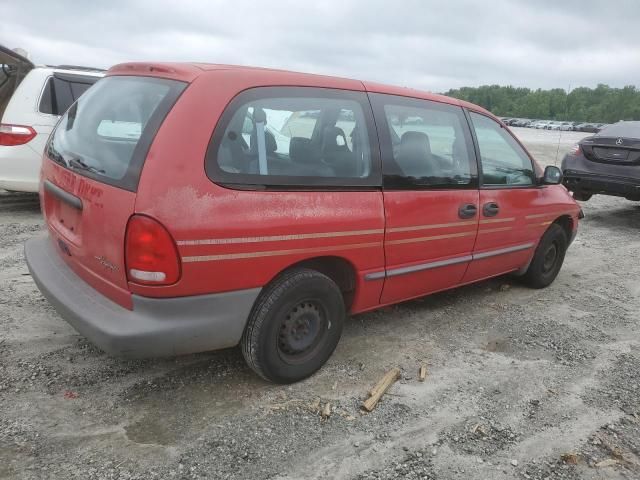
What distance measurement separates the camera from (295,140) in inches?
122

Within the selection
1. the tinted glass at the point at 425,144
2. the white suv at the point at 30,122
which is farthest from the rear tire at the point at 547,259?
the white suv at the point at 30,122

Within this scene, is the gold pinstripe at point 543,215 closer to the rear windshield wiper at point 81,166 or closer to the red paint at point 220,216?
the red paint at point 220,216

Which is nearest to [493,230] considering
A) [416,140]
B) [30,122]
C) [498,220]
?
[498,220]

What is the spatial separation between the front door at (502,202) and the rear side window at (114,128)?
2423 millimetres

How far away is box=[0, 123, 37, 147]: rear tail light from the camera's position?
6176 millimetres

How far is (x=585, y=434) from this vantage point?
9.27ft

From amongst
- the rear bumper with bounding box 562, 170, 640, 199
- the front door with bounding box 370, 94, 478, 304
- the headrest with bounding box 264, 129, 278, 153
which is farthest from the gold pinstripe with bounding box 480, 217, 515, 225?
the rear bumper with bounding box 562, 170, 640, 199

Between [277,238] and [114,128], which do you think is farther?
[114,128]

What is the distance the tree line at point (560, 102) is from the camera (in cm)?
10375

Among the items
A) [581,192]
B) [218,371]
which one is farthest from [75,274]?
[581,192]

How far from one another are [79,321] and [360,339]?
1.89m

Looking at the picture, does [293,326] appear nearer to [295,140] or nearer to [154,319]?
[154,319]

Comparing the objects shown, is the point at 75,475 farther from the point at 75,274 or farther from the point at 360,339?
the point at 360,339

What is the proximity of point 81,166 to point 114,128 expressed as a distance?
0.88 ft
